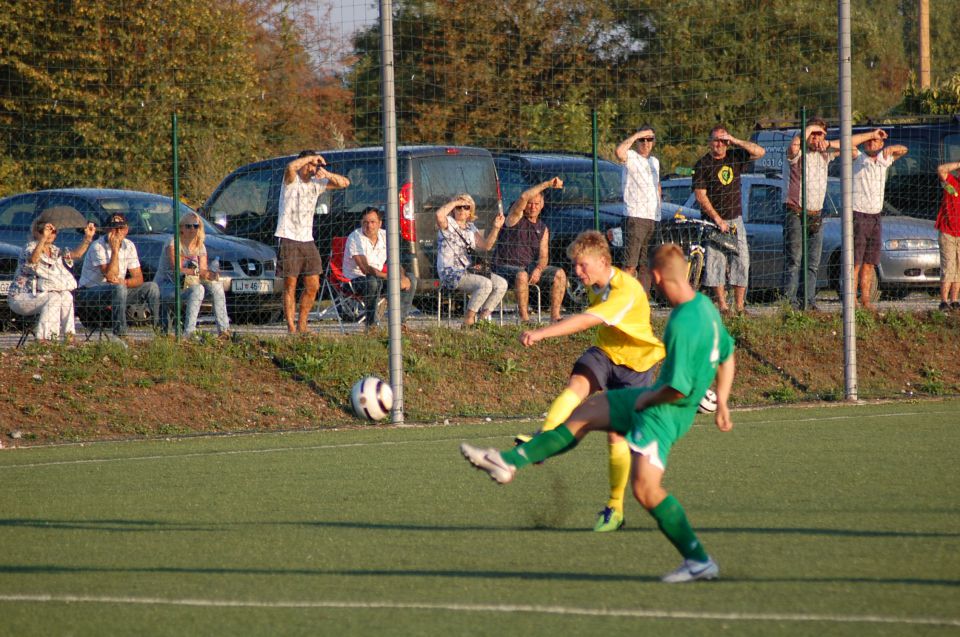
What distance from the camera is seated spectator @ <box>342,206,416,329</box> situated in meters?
14.9

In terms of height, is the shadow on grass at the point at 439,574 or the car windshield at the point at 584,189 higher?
the car windshield at the point at 584,189

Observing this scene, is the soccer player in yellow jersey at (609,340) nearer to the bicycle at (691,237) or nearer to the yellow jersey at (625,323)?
the yellow jersey at (625,323)

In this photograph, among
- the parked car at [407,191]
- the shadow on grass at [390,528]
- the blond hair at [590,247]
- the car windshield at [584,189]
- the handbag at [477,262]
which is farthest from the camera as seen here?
the car windshield at [584,189]

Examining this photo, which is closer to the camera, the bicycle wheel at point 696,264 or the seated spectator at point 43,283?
the seated spectator at point 43,283

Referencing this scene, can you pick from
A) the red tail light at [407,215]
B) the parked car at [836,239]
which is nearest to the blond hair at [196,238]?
the red tail light at [407,215]

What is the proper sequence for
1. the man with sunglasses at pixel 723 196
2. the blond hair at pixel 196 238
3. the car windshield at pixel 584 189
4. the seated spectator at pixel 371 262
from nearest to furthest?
1. the blond hair at pixel 196 238
2. the seated spectator at pixel 371 262
3. the man with sunglasses at pixel 723 196
4. the car windshield at pixel 584 189

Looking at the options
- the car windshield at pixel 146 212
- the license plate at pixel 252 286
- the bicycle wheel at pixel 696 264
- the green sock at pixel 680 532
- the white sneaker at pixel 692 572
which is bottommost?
the white sneaker at pixel 692 572

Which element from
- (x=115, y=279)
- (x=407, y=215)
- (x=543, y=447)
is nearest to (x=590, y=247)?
(x=543, y=447)

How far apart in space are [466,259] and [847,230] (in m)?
4.14

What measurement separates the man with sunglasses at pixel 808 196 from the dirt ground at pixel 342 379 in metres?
0.72

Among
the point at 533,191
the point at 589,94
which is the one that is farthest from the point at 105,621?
the point at 589,94

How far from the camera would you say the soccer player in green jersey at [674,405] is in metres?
5.84

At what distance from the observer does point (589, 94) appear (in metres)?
20.0

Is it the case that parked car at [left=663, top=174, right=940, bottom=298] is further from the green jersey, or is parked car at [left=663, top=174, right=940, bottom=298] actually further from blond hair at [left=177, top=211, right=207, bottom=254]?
the green jersey
